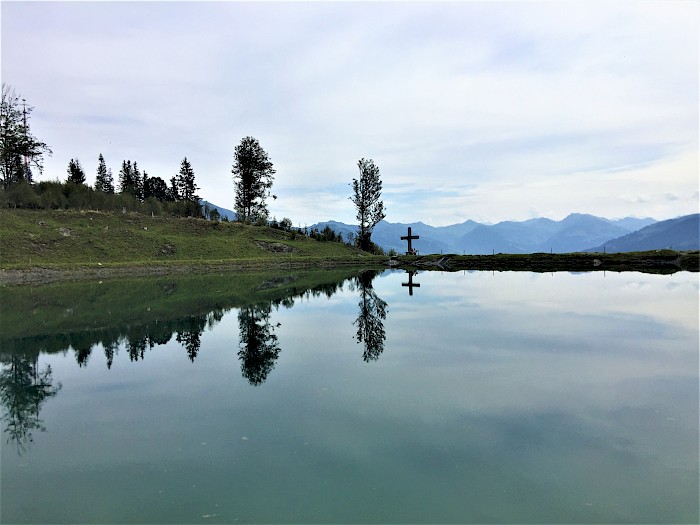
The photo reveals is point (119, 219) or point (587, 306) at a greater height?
point (119, 219)

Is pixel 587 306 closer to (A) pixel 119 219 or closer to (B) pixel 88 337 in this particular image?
(B) pixel 88 337

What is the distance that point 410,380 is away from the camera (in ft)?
41.1

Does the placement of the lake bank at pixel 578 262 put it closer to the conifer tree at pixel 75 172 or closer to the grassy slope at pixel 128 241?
the grassy slope at pixel 128 241

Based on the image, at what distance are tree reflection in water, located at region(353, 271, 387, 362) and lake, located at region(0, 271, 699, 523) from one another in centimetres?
22

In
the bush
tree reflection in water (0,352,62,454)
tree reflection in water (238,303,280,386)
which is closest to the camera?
tree reflection in water (0,352,62,454)

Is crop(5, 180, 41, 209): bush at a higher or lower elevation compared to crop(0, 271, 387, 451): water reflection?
higher

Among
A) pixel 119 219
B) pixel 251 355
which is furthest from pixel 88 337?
pixel 119 219

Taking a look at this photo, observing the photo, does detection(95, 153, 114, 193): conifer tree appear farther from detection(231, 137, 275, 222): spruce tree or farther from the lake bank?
the lake bank

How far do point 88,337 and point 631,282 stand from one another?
41.4 meters

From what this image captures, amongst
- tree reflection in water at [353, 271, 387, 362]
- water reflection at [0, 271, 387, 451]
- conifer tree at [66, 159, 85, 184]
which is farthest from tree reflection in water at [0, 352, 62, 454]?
conifer tree at [66, 159, 85, 184]

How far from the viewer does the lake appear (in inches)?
263

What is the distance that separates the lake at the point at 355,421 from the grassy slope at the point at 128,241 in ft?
131

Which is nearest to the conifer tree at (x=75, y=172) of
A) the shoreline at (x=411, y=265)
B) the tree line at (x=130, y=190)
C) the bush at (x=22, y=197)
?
the tree line at (x=130, y=190)

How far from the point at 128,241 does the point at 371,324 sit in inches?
2193
